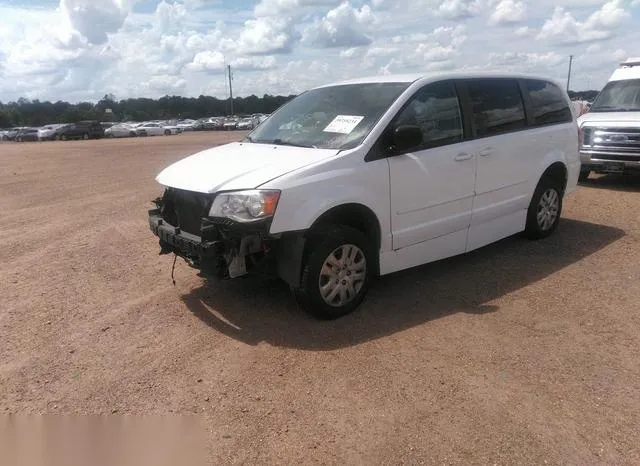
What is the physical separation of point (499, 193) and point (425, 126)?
4.30 feet

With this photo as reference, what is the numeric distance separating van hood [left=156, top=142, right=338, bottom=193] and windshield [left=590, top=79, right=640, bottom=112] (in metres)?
8.54

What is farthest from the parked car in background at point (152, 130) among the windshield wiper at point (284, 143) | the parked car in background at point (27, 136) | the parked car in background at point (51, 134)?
the windshield wiper at point (284, 143)

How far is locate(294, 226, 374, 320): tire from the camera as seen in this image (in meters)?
4.41

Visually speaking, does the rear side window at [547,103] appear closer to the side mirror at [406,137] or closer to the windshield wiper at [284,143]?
the side mirror at [406,137]

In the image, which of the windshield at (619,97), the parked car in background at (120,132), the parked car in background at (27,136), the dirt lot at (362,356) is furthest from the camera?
the parked car in background at (120,132)

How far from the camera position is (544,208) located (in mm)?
6750

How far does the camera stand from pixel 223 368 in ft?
12.9

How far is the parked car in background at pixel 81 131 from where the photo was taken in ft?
164

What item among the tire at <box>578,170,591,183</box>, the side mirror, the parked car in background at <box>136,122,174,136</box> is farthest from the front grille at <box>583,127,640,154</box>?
the parked car in background at <box>136,122,174,136</box>

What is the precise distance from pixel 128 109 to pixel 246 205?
367 ft

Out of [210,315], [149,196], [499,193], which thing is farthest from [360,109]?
[149,196]

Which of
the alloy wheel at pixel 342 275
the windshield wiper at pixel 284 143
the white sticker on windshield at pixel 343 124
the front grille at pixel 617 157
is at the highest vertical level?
the white sticker on windshield at pixel 343 124

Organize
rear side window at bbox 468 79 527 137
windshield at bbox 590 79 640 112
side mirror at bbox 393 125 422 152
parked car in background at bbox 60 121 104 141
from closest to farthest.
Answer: side mirror at bbox 393 125 422 152
rear side window at bbox 468 79 527 137
windshield at bbox 590 79 640 112
parked car in background at bbox 60 121 104 141

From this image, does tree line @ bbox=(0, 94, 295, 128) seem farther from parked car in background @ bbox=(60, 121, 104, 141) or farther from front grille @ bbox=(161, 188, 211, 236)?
front grille @ bbox=(161, 188, 211, 236)
